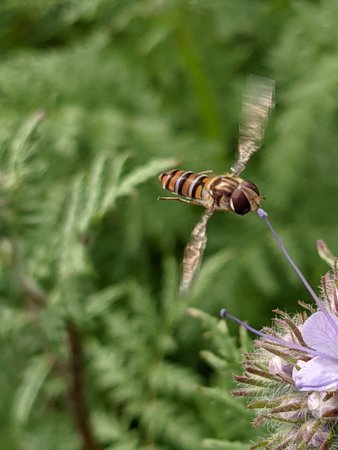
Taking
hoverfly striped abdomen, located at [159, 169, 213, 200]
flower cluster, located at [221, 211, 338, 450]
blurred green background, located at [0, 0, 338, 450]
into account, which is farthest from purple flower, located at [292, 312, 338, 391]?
blurred green background, located at [0, 0, 338, 450]

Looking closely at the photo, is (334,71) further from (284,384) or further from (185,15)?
(284,384)

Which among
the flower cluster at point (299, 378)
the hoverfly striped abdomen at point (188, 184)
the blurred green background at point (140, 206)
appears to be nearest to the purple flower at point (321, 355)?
the flower cluster at point (299, 378)

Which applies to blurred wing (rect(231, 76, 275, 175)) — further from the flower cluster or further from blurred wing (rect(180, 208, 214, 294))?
A: the flower cluster

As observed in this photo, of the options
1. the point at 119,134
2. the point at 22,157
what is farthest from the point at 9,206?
the point at 119,134

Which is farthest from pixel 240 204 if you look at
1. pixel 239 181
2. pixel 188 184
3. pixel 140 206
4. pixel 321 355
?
pixel 140 206

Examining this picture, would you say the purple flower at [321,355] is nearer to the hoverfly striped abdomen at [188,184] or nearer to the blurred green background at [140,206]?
the hoverfly striped abdomen at [188,184]
